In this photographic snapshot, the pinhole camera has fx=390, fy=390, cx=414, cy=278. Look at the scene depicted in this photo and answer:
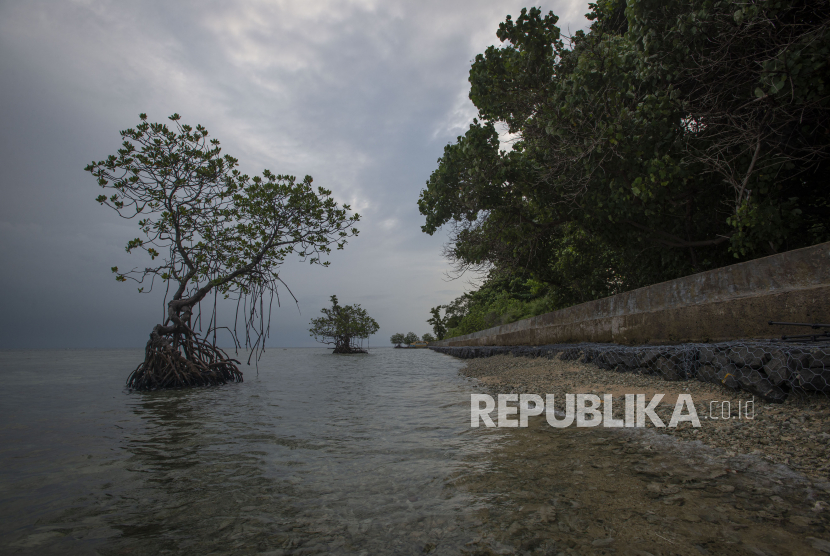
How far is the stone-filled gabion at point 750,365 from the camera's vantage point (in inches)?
126

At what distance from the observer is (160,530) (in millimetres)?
2025

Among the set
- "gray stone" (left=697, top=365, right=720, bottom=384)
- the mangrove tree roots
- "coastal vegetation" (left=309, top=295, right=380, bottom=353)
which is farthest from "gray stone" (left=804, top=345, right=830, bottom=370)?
"coastal vegetation" (left=309, top=295, right=380, bottom=353)

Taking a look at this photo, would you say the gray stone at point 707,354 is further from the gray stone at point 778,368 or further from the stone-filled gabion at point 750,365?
the gray stone at point 778,368

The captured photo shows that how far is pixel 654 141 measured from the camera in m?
6.75

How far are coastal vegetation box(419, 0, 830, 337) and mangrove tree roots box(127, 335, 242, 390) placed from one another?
7.33m

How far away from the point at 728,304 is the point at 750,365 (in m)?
1.75

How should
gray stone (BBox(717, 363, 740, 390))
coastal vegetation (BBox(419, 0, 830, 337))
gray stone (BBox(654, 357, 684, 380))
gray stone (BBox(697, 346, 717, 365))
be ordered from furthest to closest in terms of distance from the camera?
coastal vegetation (BBox(419, 0, 830, 337)) < gray stone (BBox(654, 357, 684, 380)) < gray stone (BBox(697, 346, 717, 365)) < gray stone (BBox(717, 363, 740, 390))

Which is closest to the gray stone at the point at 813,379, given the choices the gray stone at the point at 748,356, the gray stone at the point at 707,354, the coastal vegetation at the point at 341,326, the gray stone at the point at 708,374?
the gray stone at the point at 748,356

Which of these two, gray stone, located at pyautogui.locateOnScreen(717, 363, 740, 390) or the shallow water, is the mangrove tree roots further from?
gray stone, located at pyautogui.locateOnScreen(717, 363, 740, 390)

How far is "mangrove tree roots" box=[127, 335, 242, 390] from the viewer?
383 inches

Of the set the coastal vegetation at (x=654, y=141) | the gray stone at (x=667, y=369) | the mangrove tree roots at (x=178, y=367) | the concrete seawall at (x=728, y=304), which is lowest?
the mangrove tree roots at (x=178, y=367)

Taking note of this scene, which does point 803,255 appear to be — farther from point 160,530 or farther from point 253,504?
point 160,530

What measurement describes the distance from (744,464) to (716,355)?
213 cm

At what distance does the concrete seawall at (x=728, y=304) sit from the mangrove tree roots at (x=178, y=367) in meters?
10.1
